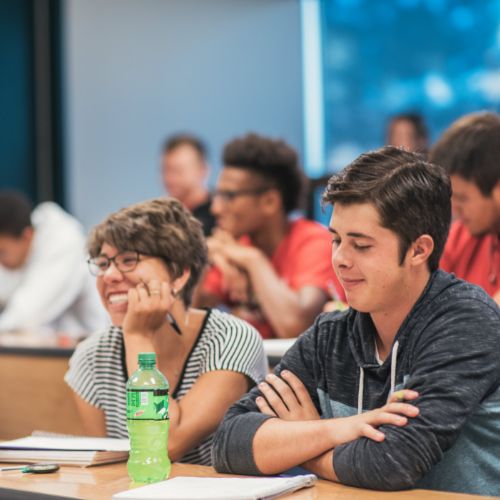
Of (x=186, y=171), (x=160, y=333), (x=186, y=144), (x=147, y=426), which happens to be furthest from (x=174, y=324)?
(x=186, y=144)

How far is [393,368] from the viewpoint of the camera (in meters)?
1.59

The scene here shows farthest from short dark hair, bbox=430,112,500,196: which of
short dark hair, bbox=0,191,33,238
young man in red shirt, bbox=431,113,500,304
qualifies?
short dark hair, bbox=0,191,33,238

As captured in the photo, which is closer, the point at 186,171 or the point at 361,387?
the point at 361,387

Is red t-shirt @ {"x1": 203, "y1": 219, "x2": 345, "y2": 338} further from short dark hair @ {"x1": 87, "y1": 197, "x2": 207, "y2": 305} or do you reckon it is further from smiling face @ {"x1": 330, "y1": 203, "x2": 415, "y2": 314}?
smiling face @ {"x1": 330, "y1": 203, "x2": 415, "y2": 314}

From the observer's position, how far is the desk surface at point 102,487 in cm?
143

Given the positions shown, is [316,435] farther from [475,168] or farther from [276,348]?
[475,168]

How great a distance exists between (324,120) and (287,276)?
10.4 feet

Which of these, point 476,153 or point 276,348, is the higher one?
point 476,153

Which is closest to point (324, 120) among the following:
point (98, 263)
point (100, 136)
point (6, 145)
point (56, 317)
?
point (100, 136)

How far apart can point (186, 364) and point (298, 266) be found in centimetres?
122

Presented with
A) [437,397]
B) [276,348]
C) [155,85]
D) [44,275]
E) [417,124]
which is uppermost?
[155,85]

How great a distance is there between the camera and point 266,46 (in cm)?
623

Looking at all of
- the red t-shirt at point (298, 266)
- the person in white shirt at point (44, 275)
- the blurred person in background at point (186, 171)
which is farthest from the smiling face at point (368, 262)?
the blurred person in background at point (186, 171)

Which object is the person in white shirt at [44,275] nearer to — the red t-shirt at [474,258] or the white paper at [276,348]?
the white paper at [276,348]
